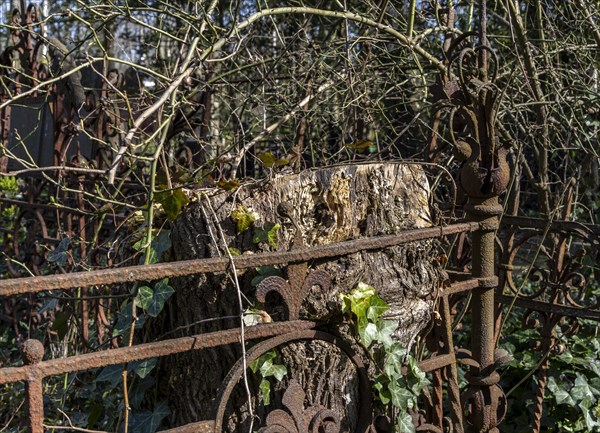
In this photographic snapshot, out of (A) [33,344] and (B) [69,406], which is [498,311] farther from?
(A) [33,344]

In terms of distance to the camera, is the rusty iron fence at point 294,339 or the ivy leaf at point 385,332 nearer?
the rusty iron fence at point 294,339

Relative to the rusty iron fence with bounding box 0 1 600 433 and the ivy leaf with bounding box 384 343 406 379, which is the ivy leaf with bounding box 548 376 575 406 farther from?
the ivy leaf with bounding box 384 343 406 379

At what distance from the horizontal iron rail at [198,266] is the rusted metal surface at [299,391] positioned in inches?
8.5

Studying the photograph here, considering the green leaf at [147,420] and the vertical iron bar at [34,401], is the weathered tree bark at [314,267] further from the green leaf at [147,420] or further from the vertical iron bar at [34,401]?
the vertical iron bar at [34,401]

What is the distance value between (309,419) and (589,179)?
3664mm

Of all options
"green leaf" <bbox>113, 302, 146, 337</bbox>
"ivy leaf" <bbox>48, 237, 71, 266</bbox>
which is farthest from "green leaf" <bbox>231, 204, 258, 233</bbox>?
"ivy leaf" <bbox>48, 237, 71, 266</bbox>

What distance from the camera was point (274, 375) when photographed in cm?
198

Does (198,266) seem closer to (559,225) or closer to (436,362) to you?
(436,362)

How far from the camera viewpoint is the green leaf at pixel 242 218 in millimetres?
2082

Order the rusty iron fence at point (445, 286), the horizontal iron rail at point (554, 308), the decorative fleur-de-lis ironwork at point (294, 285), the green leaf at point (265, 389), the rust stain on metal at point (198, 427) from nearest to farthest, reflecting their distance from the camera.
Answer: the rusty iron fence at point (445, 286)
the rust stain on metal at point (198, 427)
the decorative fleur-de-lis ironwork at point (294, 285)
the green leaf at point (265, 389)
the horizontal iron rail at point (554, 308)

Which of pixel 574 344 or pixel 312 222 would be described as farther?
pixel 574 344

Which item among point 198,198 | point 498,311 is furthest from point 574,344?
point 198,198

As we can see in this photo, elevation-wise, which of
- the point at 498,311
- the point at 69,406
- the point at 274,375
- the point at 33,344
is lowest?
the point at 69,406

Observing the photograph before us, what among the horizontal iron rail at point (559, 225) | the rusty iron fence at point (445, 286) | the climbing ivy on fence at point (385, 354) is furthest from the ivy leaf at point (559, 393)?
the climbing ivy on fence at point (385, 354)
